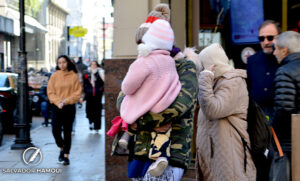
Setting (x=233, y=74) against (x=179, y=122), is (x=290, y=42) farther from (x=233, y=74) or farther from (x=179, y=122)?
(x=179, y=122)

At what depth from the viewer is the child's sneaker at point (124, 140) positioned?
10.6 ft

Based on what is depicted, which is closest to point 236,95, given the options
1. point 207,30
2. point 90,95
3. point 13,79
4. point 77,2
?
point 207,30

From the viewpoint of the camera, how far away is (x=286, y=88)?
4.00 metres

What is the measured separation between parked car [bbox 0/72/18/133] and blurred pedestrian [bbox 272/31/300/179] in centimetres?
912

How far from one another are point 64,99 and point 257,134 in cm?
490

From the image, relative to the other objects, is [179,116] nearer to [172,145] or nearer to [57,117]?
[172,145]

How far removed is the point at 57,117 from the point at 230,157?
15.7 feet

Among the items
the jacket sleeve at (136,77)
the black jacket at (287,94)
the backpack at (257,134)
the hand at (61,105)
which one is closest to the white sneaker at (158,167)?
the jacket sleeve at (136,77)

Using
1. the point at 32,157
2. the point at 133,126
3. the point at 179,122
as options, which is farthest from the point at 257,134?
the point at 32,157

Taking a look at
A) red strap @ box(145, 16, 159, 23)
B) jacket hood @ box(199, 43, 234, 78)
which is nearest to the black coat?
jacket hood @ box(199, 43, 234, 78)

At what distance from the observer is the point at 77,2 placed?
262ft

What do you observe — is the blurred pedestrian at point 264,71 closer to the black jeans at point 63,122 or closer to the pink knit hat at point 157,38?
the pink knit hat at point 157,38

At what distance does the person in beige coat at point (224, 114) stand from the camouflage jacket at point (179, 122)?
0.56 meters

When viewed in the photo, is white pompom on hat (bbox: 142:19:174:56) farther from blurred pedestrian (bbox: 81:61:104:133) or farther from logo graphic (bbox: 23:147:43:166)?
blurred pedestrian (bbox: 81:61:104:133)
